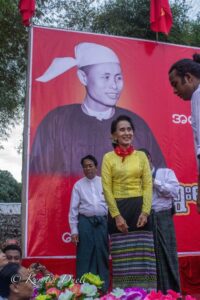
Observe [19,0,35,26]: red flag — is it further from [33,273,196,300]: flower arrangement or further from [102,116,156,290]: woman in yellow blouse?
[33,273,196,300]: flower arrangement

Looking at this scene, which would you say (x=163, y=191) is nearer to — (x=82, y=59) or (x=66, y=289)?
(x=82, y=59)

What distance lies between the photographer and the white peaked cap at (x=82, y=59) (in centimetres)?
530

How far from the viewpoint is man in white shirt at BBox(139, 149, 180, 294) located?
4.12 m

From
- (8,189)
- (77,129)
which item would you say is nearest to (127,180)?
(77,129)

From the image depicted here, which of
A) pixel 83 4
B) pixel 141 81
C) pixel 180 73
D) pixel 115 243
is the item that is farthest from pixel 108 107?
pixel 83 4

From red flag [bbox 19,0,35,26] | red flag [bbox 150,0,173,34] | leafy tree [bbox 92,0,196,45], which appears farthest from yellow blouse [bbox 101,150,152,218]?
leafy tree [bbox 92,0,196,45]

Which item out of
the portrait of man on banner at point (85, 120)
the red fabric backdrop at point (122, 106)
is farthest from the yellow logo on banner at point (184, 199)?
the portrait of man on banner at point (85, 120)

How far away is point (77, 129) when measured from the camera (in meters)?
5.38

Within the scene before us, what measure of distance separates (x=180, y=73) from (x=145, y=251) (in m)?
1.49

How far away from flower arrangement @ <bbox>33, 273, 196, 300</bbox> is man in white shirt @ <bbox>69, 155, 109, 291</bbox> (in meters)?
2.10

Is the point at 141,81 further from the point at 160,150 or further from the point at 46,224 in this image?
the point at 46,224

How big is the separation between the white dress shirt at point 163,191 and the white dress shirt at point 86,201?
66 cm

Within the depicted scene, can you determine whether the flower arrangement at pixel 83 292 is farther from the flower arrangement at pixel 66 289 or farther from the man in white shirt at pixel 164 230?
the man in white shirt at pixel 164 230

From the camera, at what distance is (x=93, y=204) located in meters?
4.75
